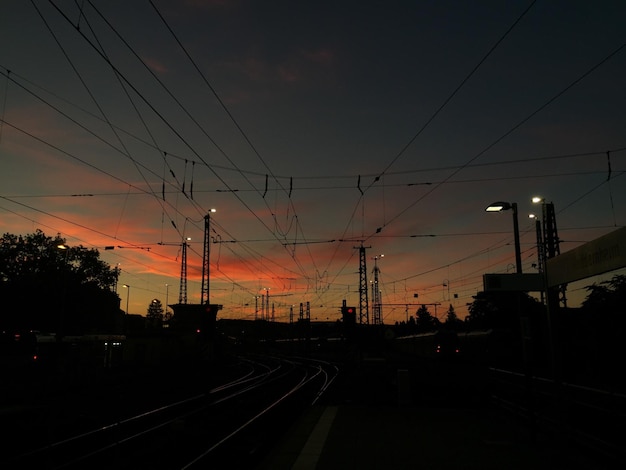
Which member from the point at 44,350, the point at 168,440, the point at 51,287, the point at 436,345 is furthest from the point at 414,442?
the point at 51,287

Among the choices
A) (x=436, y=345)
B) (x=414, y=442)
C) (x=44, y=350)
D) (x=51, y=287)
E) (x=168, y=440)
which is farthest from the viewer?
(x=51, y=287)

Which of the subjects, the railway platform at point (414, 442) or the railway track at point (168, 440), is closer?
the railway platform at point (414, 442)

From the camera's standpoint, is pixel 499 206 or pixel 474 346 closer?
pixel 499 206

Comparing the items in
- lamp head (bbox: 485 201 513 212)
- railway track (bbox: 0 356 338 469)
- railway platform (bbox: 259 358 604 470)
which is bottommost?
railway track (bbox: 0 356 338 469)

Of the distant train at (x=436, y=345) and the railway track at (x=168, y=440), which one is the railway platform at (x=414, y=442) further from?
the distant train at (x=436, y=345)

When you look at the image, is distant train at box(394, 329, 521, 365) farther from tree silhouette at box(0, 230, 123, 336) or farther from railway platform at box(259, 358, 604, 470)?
tree silhouette at box(0, 230, 123, 336)

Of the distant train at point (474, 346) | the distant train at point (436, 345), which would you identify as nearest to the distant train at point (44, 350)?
the distant train at point (436, 345)

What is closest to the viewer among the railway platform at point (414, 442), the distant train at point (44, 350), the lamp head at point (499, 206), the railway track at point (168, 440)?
the railway platform at point (414, 442)

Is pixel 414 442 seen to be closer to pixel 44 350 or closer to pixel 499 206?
pixel 499 206

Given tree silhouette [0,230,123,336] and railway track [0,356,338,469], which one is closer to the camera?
railway track [0,356,338,469]

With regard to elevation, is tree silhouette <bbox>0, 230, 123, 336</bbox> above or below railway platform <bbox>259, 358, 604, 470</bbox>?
above

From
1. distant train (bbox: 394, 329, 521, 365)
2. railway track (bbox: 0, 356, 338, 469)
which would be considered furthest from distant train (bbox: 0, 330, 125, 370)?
distant train (bbox: 394, 329, 521, 365)

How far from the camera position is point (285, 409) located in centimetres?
2130

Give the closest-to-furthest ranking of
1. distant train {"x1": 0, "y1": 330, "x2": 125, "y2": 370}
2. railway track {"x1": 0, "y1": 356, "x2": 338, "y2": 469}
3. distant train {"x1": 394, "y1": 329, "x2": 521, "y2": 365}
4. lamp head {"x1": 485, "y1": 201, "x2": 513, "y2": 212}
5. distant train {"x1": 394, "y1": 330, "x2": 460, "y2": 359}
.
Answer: railway track {"x1": 0, "y1": 356, "x2": 338, "y2": 469}
lamp head {"x1": 485, "y1": 201, "x2": 513, "y2": 212}
distant train {"x1": 0, "y1": 330, "x2": 125, "y2": 370}
distant train {"x1": 394, "y1": 329, "x2": 521, "y2": 365}
distant train {"x1": 394, "y1": 330, "x2": 460, "y2": 359}
